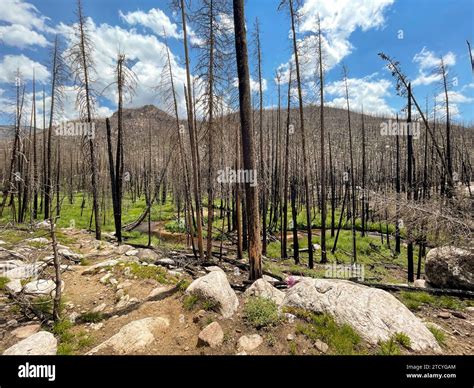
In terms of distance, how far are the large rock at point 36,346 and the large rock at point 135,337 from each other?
0.62 meters

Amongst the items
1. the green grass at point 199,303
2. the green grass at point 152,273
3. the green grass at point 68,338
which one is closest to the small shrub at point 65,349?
the green grass at point 68,338

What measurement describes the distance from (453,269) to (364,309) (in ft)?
19.1

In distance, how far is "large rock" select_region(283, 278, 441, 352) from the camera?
345 centimetres

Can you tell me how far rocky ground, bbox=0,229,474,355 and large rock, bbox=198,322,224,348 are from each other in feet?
0.05

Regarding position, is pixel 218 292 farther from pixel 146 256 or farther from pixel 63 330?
pixel 146 256

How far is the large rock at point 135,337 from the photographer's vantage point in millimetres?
3267

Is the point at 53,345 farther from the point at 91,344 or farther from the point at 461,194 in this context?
the point at 461,194

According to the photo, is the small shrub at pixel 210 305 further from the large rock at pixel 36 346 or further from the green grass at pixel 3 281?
the green grass at pixel 3 281

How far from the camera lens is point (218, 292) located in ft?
14.0

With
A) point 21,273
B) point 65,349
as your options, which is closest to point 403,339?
point 65,349

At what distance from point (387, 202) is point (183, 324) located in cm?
542
